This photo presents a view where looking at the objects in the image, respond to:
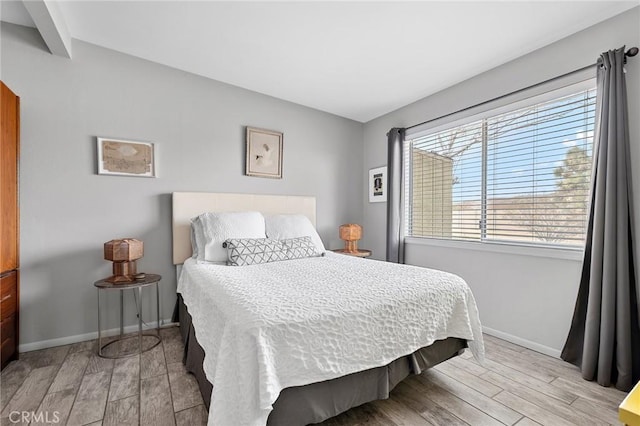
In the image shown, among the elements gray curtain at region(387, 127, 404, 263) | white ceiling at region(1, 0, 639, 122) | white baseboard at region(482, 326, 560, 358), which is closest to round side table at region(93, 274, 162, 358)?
white ceiling at region(1, 0, 639, 122)

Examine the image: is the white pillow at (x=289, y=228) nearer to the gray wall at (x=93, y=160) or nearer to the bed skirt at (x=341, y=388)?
the gray wall at (x=93, y=160)

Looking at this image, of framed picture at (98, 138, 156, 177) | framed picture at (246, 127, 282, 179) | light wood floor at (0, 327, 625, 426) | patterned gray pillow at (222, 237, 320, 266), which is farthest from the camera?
framed picture at (246, 127, 282, 179)

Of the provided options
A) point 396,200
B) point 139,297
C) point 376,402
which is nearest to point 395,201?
point 396,200

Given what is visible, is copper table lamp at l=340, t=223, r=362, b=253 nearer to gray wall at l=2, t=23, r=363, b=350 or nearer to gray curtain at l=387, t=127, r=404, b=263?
gray curtain at l=387, t=127, r=404, b=263

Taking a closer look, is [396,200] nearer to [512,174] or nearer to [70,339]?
[512,174]

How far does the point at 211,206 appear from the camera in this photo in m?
2.96

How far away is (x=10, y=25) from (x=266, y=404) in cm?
324

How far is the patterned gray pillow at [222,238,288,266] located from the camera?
235cm

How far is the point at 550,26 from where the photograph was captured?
2137 mm

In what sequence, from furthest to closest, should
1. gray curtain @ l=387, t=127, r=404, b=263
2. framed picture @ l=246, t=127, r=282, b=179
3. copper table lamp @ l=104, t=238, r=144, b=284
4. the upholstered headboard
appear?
gray curtain @ l=387, t=127, r=404, b=263
framed picture @ l=246, t=127, r=282, b=179
the upholstered headboard
copper table lamp @ l=104, t=238, r=144, b=284

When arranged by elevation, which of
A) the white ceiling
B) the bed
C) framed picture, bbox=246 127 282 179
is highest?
the white ceiling

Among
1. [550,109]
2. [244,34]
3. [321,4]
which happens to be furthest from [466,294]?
[244,34]

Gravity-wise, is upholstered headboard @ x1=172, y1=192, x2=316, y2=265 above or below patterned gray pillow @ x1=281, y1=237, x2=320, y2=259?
above

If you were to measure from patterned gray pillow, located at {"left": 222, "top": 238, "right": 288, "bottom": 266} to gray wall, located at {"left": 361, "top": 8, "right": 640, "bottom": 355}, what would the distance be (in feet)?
5.69
